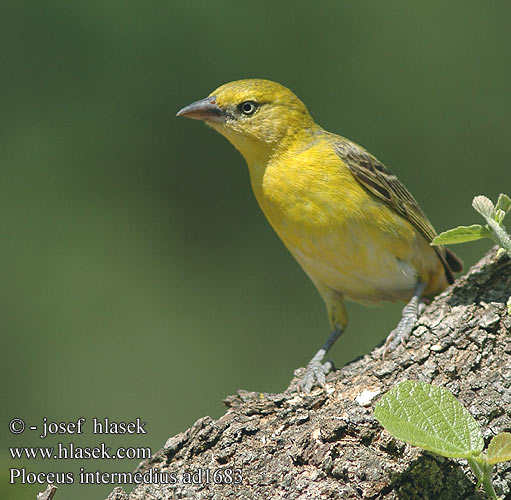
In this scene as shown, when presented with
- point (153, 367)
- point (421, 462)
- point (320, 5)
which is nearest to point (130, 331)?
point (153, 367)

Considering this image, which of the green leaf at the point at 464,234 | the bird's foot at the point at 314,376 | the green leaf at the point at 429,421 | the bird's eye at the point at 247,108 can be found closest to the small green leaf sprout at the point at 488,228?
the green leaf at the point at 464,234

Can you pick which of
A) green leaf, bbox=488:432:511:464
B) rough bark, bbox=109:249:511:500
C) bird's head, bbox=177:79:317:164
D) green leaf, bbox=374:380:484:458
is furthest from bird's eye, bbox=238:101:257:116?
green leaf, bbox=488:432:511:464

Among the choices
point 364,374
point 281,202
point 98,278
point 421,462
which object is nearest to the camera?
point 421,462

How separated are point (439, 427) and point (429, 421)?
0.03 m

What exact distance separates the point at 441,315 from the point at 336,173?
1.50 meters

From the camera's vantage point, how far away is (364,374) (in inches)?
113

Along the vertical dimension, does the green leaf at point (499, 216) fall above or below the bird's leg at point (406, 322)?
below

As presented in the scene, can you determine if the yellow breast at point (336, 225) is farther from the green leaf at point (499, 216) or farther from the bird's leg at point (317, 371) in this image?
the green leaf at point (499, 216)

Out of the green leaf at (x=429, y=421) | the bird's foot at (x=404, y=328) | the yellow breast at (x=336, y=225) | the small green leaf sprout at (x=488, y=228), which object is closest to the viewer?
the green leaf at (x=429, y=421)

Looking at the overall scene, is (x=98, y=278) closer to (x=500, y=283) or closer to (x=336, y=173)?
(x=336, y=173)

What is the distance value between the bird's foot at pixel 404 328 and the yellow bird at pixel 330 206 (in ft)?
0.05

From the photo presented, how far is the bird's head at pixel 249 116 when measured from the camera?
4418mm

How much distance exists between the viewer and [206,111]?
4395mm

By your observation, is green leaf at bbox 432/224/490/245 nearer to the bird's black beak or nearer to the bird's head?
the bird's head
